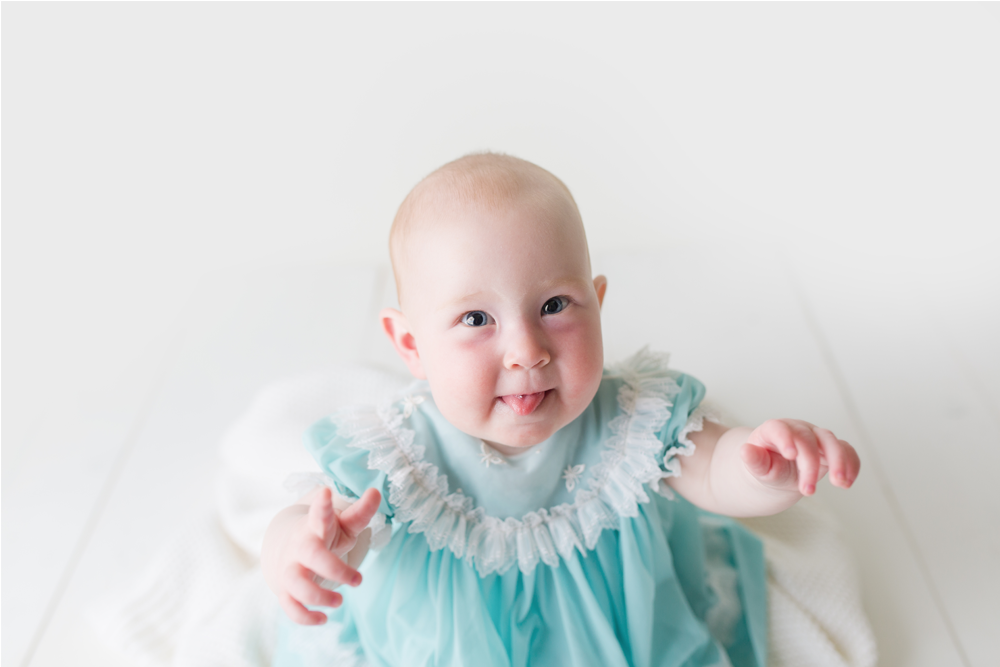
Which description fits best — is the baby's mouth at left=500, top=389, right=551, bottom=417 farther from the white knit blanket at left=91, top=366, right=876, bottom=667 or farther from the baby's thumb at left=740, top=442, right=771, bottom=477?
the white knit blanket at left=91, top=366, right=876, bottom=667

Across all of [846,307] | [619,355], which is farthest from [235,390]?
[846,307]

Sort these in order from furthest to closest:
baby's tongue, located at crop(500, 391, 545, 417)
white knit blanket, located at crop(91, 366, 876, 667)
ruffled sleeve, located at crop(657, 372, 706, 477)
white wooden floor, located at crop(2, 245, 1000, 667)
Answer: white wooden floor, located at crop(2, 245, 1000, 667)
white knit blanket, located at crop(91, 366, 876, 667)
ruffled sleeve, located at crop(657, 372, 706, 477)
baby's tongue, located at crop(500, 391, 545, 417)

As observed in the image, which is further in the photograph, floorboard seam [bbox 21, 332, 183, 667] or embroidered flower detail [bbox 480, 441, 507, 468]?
floorboard seam [bbox 21, 332, 183, 667]

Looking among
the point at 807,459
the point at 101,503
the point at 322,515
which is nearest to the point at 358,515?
the point at 322,515

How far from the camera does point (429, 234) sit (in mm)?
812

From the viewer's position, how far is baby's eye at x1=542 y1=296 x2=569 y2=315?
809 millimetres

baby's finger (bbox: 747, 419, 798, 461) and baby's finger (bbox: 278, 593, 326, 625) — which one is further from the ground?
baby's finger (bbox: 278, 593, 326, 625)

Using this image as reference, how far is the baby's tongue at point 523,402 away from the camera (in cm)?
80

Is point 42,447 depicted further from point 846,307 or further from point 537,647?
point 846,307

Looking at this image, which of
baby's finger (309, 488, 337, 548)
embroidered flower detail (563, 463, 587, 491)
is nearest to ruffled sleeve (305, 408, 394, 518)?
baby's finger (309, 488, 337, 548)

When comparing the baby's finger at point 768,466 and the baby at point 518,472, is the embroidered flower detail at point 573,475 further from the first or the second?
the baby's finger at point 768,466

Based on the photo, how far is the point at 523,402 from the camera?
804 millimetres

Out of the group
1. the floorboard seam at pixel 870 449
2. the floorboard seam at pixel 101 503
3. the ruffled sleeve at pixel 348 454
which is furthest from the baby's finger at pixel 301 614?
the floorboard seam at pixel 870 449

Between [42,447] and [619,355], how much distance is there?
3.63ft
